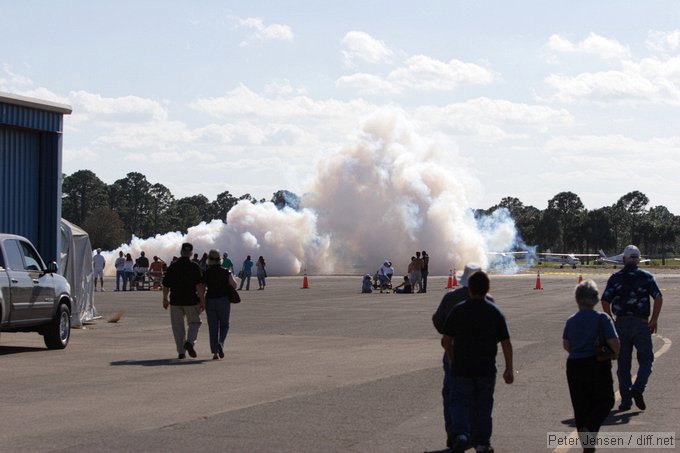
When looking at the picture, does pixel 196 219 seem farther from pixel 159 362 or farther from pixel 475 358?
pixel 475 358

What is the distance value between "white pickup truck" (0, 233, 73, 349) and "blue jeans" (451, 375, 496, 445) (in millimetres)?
10488

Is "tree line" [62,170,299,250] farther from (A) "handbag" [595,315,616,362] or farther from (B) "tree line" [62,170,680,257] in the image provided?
(A) "handbag" [595,315,616,362]

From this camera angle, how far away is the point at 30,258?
18391 mm

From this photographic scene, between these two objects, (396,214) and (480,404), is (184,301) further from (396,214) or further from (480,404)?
(396,214)

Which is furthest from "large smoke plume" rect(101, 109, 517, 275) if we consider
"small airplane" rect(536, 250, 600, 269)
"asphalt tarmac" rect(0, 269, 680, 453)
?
"asphalt tarmac" rect(0, 269, 680, 453)

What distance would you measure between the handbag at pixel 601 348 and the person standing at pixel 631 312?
2.61 m

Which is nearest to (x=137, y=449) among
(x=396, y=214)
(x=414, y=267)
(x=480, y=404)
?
(x=480, y=404)

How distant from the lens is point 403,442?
356 inches

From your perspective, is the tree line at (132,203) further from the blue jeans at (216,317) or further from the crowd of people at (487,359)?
the crowd of people at (487,359)

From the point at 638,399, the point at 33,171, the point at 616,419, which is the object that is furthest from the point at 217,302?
the point at 33,171

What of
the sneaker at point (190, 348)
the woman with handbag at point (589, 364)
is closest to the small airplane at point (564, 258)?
the sneaker at point (190, 348)

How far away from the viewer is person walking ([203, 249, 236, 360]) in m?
16.6

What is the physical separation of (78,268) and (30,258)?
7359 millimetres

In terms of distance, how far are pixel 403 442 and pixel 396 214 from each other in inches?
2836
